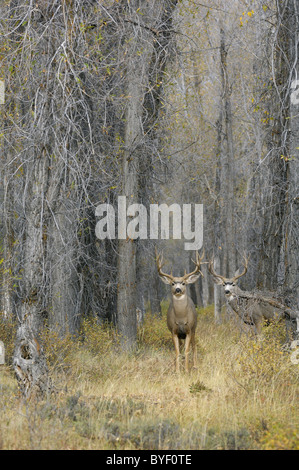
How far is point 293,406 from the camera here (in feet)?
23.8

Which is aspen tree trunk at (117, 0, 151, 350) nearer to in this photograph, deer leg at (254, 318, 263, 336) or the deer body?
the deer body

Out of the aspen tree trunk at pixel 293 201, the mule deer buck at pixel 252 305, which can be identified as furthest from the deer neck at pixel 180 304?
the aspen tree trunk at pixel 293 201

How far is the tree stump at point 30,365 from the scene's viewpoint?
7.40 m

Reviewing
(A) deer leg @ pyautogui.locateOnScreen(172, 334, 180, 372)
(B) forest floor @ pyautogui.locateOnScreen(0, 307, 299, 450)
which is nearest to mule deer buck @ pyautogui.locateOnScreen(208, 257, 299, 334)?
(B) forest floor @ pyautogui.locateOnScreen(0, 307, 299, 450)

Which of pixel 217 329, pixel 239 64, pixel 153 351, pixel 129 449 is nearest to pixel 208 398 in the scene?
pixel 129 449

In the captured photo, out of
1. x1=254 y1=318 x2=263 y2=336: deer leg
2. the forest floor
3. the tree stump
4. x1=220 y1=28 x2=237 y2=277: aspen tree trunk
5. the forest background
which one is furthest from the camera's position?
x1=220 y1=28 x2=237 y2=277: aspen tree trunk

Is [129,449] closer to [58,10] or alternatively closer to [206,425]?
[206,425]

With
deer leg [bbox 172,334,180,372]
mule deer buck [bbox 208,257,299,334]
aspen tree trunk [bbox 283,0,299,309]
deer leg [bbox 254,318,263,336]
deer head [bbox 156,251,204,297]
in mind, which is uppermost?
aspen tree trunk [bbox 283,0,299,309]

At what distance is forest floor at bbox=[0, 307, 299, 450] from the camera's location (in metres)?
6.02

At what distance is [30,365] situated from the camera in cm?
750

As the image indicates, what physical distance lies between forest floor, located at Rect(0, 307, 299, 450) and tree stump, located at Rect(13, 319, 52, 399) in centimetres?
18

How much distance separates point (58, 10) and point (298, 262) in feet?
16.8

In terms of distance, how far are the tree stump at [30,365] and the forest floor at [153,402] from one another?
178mm

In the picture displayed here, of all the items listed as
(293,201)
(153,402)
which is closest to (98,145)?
(293,201)
